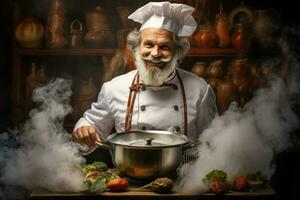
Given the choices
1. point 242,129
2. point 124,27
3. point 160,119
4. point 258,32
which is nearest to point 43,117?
point 160,119

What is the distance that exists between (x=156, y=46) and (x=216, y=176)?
109 centimetres

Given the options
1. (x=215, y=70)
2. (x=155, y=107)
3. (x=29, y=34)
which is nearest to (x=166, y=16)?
(x=155, y=107)

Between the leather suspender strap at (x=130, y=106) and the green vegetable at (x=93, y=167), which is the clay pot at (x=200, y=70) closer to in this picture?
the leather suspender strap at (x=130, y=106)

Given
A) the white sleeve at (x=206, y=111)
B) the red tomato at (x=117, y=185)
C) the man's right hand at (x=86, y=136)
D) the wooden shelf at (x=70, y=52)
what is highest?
the wooden shelf at (x=70, y=52)

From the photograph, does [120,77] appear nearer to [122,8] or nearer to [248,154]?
[122,8]

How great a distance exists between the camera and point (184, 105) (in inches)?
140

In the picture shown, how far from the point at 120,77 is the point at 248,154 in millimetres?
1153

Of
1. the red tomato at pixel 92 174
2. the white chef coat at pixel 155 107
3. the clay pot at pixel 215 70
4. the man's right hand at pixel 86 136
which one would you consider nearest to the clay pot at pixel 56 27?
the white chef coat at pixel 155 107

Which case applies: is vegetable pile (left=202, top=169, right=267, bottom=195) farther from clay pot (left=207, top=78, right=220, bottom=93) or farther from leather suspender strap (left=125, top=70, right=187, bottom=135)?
clay pot (left=207, top=78, right=220, bottom=93)

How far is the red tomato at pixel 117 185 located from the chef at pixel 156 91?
709 mm

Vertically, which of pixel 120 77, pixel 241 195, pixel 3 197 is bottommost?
pixel 3 197

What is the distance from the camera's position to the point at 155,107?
11.6ft

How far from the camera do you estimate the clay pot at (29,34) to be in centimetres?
391

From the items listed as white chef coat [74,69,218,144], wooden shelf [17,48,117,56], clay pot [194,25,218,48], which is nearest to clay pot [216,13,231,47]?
clay pot [194,25,218,48]
